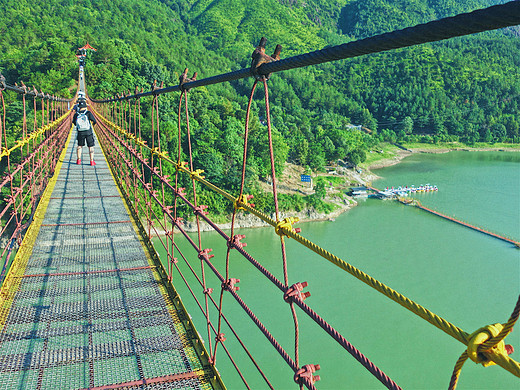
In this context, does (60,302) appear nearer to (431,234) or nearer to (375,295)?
(375,295)

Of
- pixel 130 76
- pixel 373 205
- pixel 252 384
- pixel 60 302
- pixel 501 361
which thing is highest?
pixel 130 76

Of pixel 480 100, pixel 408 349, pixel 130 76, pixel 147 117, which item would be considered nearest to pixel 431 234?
pixel 408 349

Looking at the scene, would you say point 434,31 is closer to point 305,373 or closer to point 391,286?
point 305,373

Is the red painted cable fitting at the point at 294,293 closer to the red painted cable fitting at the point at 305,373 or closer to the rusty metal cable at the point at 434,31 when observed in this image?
the red painted cable fitting at the point at 305,373

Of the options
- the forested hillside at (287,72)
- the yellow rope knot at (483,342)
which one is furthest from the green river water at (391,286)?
the yellow rope knot at (483,342)

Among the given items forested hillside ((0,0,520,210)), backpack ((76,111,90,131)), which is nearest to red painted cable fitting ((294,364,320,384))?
backpack ((76,111,90,131))

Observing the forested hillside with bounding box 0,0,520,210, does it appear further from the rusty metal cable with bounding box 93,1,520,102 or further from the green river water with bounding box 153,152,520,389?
the rusty metal cable with bounding box 93,1,520,102
